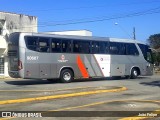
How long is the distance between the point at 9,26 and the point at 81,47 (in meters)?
11.8

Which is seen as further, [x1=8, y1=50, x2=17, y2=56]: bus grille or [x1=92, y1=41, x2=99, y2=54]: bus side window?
[x1=92, y1=41, x2=99, y2=54]: bus side window

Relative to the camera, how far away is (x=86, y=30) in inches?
1747

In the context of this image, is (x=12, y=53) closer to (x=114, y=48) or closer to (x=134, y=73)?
(x=114, y=48)

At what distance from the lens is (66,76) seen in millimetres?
24953

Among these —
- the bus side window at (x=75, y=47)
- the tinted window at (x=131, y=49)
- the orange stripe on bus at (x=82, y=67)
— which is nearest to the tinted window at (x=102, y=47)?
the orange stripe on bus at (x=82, y=67)

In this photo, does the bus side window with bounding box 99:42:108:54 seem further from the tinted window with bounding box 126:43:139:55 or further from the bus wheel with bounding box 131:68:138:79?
the bus wheel with bounding box 131:68:138:79

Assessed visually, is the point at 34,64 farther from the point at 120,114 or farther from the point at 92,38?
the point at 120,114

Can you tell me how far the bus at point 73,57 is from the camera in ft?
74.0

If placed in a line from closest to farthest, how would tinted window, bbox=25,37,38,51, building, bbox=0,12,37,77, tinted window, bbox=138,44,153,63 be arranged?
tinted window, bbox=25,37,38,51 < tinted window, bbox=138,44,153,63 < building, bbox=0,12,37,77

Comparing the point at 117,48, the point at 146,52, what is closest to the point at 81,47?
the point at 117,48

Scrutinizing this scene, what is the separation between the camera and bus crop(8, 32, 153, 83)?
22.6 meters

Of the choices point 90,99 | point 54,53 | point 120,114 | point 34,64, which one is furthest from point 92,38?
point 120,114

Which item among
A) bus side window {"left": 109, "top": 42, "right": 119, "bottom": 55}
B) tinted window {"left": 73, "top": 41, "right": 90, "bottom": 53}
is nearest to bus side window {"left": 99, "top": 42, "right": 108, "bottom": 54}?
bus side window {"left": 109, "top": 42, "right": 119, "bottom": 55}

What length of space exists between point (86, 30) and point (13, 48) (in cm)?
2235
